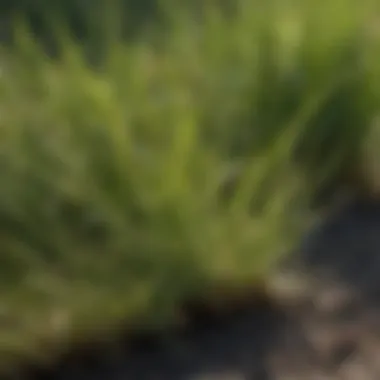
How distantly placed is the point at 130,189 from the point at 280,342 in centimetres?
38

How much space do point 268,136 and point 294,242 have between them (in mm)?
289

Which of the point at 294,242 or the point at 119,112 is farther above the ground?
the point at 119,112

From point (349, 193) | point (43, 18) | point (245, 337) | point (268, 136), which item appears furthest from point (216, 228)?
point (43, 18)

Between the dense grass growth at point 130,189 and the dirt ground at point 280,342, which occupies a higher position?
the dense grass growth at point 130,189

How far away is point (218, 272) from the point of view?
1820 millimetres

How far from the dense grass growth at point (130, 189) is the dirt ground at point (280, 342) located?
0.06 m

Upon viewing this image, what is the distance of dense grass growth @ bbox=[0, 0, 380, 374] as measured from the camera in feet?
5.72

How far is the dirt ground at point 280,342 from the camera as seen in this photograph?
174 centimetres

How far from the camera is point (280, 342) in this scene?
182 centimetres

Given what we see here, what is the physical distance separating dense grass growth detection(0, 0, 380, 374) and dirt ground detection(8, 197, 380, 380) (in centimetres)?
6

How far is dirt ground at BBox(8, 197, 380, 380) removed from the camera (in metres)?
1.74

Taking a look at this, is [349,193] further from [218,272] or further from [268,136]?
[218,272]

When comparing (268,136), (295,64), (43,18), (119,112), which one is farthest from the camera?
(43,18)

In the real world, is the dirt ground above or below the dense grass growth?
below
